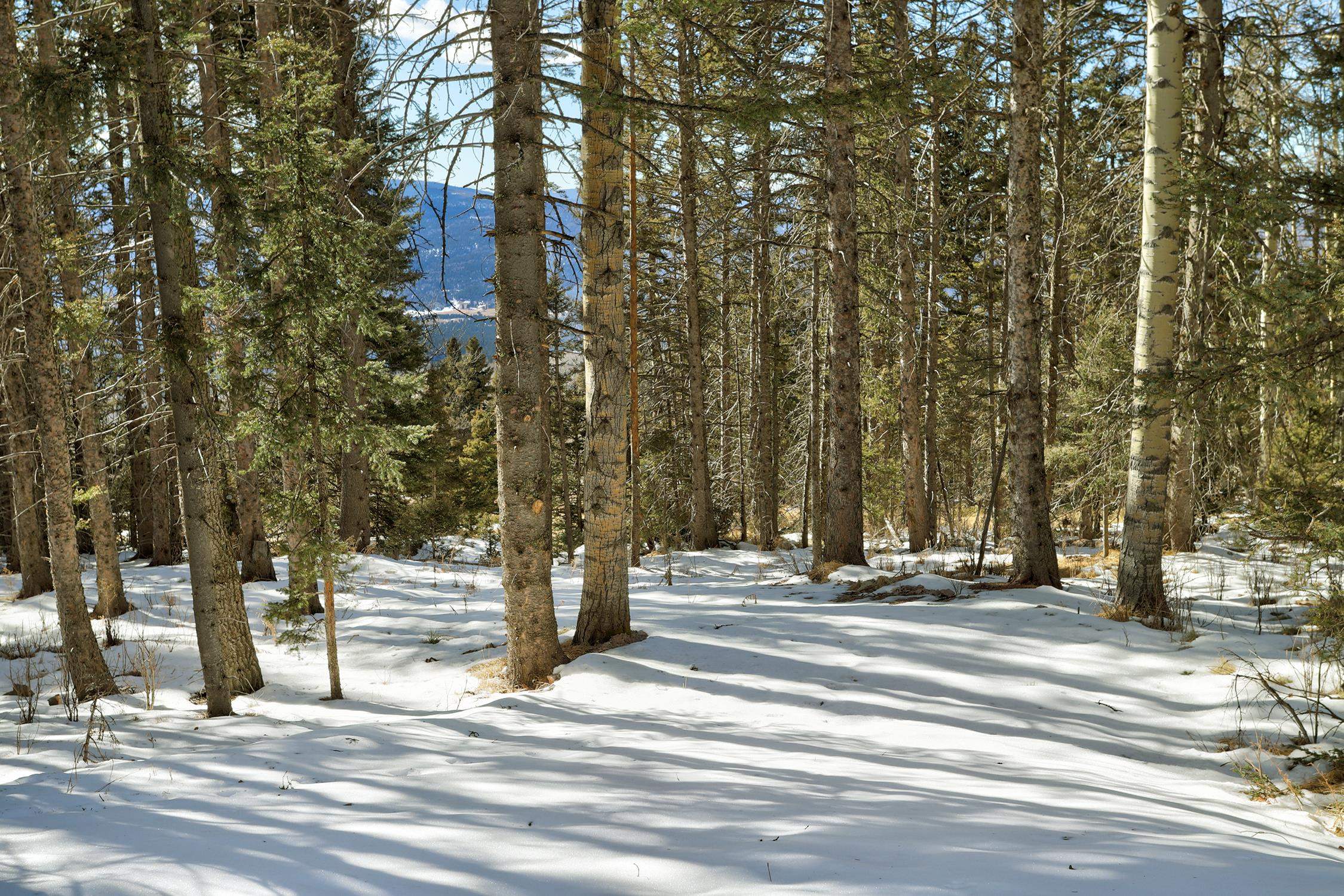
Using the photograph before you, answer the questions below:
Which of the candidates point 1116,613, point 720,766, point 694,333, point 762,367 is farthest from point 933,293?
point 720,766

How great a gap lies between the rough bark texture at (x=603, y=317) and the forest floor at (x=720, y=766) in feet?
4.50

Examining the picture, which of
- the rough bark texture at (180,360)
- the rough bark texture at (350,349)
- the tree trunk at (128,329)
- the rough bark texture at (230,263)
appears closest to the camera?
the rough bark texture at (180,360)

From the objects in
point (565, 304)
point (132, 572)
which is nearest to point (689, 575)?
point (565, 304)

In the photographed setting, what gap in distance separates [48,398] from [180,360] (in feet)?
10.9

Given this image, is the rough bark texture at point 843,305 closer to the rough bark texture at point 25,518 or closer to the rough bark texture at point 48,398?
the rough bark texture at point 48,398

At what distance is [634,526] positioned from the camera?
47.3 feet

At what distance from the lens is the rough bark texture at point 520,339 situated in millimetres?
6754

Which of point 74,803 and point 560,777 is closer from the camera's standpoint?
point 74,803

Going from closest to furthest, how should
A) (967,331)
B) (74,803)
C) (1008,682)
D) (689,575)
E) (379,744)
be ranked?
(74,803), (379,744), (1008,682), (689,575), (967,331)

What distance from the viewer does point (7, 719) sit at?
25.3 ft

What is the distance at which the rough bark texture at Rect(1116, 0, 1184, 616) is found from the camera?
23.2 ft

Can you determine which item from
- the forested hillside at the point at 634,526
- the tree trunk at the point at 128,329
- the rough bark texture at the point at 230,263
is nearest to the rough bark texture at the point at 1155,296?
the forested hillside at the point at 634,526

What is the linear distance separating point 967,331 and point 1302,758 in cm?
1839

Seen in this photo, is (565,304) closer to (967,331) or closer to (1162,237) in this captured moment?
(1162,237)
